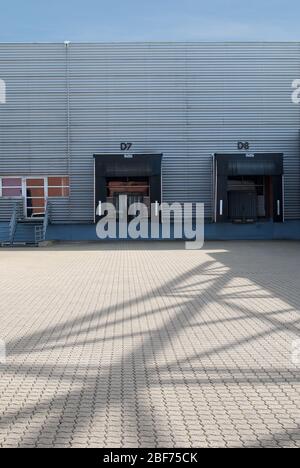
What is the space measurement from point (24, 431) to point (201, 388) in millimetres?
1771

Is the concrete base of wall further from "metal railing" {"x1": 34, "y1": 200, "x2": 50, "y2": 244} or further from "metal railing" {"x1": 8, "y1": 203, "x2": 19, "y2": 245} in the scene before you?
"metal railing" {"x1": 8, "y1": 203, "x2": 19, "y2": 245}

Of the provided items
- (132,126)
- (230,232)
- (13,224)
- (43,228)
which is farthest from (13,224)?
(230,232)

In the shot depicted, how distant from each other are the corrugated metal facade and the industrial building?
0.05m

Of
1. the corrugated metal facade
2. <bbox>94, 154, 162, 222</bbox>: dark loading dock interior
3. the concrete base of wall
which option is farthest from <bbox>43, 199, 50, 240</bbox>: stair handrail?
<bbox>94, 154, 162, 222</bbox>: dark loading dock interior

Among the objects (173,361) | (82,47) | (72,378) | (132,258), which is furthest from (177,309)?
(82,47)

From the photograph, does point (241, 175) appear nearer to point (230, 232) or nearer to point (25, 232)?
point (230, 232)

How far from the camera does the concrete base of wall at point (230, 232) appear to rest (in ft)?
97.4

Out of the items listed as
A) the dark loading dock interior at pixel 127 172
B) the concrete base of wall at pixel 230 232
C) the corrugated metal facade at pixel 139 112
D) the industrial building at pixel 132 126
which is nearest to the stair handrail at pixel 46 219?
the industrial building at pixel 132 126

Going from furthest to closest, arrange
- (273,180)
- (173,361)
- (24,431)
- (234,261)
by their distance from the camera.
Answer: (273,180) → (234,261) → (173,361) → (24,431)

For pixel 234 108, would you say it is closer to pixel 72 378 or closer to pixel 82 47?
pixel 82 47

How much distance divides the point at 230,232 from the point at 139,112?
7.38 meters

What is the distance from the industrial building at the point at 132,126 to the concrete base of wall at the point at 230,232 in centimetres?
5

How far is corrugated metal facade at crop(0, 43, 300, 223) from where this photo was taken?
29.9 meters

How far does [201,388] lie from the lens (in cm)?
562
